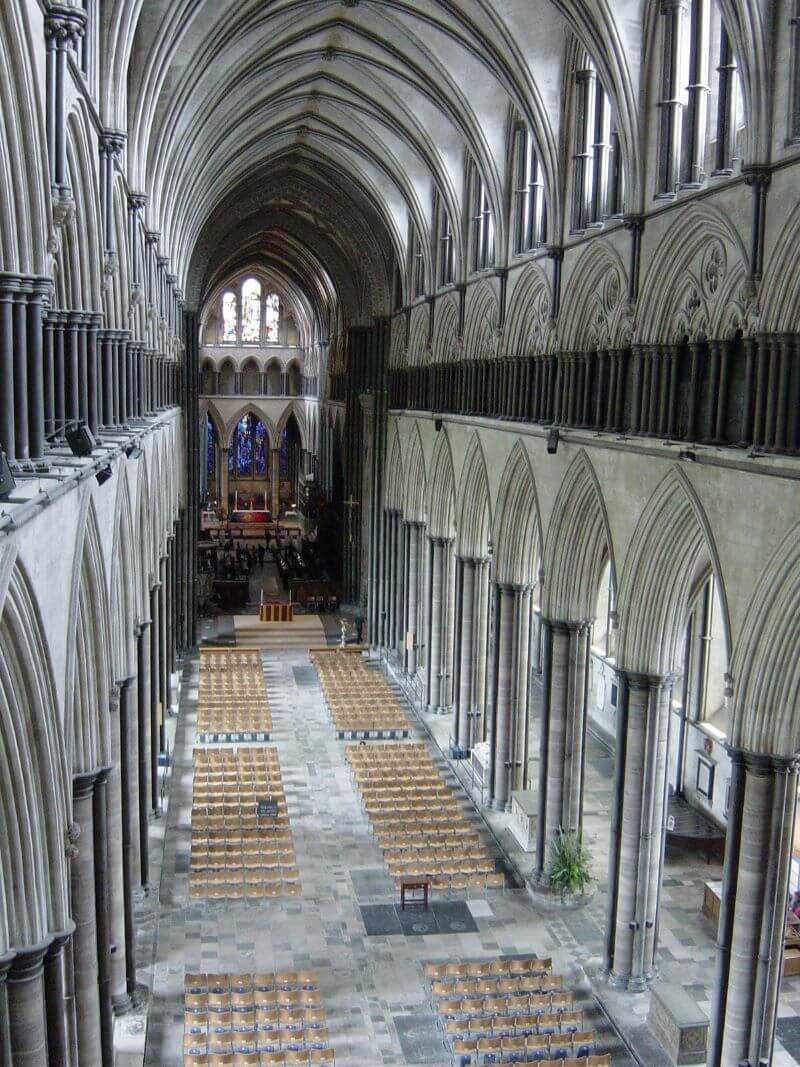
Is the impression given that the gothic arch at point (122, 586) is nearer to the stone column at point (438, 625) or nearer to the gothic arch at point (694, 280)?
the gothic arch at point (694, 280)

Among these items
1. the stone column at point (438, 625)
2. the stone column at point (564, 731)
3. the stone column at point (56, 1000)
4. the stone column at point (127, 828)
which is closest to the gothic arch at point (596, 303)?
the stone column at point (564, 731)

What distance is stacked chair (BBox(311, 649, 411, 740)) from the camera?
28.2m

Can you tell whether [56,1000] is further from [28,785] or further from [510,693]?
[510,693]

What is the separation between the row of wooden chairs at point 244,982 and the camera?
607 inches

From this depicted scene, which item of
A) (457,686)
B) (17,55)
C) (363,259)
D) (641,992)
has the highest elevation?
(363,259)

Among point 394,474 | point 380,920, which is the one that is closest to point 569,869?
point 380,920

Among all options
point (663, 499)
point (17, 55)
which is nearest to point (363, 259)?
point (663, 499)

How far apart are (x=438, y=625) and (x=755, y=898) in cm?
1826

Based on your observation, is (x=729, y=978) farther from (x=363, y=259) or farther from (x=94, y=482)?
(x=363, y=259)

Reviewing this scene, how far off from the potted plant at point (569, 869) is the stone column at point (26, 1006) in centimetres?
1242

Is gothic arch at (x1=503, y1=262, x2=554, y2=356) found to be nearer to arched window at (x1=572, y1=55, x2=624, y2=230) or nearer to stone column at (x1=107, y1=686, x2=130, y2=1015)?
arched window at (x1=572, y1=55, x2=624, y2=230)

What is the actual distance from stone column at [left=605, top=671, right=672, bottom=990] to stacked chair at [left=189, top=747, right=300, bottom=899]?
222 inches

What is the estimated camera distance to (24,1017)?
7.95m

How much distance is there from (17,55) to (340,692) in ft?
83.1
